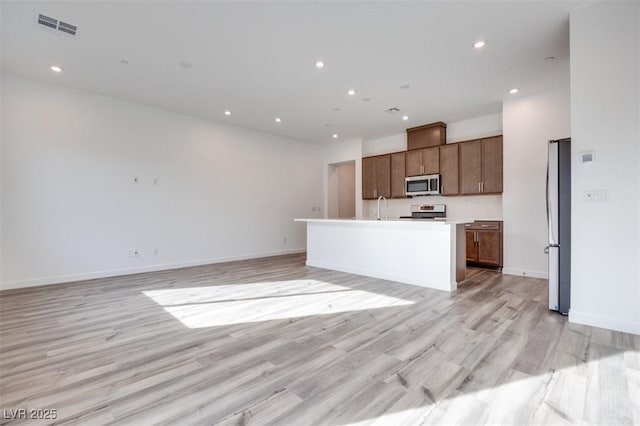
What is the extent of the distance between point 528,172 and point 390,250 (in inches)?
108

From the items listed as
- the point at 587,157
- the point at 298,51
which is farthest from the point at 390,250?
the point at 298,51

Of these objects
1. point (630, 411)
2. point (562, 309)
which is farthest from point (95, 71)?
point (562, 309)

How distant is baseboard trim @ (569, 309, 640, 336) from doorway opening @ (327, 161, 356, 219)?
6.39m

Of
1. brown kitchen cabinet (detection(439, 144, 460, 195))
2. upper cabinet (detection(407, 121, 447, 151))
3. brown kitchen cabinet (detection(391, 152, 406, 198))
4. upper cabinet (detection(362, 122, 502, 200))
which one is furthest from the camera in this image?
brown kitchen cabinet (detection(391, 152, 406, 198))

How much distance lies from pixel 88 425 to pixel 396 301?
2.92 metres

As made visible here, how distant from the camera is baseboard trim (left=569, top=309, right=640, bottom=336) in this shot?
101 inches

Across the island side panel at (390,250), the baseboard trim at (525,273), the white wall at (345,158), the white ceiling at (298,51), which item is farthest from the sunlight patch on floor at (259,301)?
the white wall at (345,158)

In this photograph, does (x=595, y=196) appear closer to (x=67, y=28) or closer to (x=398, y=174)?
(x=398, y=174)

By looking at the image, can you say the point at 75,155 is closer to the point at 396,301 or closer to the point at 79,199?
the point at 79,199

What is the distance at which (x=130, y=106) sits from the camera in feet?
17.3

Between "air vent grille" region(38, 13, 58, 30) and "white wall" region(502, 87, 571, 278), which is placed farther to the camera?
"white wall" region(502, 87, 571, 278)

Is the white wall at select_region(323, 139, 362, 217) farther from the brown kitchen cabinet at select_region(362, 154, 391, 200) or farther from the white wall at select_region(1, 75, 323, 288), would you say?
the white wall at select_region(1, 75, 323, 288)

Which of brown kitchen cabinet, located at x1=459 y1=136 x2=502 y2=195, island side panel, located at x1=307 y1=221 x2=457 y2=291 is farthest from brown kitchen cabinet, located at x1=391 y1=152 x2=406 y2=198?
island side panel, located at x1=307 y1=221 x2=457 y2=291

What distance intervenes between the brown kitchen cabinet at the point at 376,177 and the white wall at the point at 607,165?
438 centimetres
